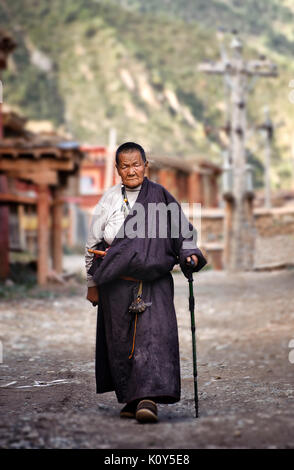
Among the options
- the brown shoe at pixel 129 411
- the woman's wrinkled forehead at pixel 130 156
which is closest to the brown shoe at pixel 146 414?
the brown shoe at pixel 129 411

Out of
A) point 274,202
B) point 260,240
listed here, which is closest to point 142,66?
point 274,202

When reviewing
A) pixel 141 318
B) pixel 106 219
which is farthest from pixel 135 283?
pixel 106 219

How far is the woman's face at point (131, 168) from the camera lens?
4418 millimetres

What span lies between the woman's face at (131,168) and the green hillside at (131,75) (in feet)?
137

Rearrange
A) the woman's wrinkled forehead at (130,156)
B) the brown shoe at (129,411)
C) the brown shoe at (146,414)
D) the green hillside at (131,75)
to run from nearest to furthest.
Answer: the brown shoe at (146,414) < the brown shoe at (129,411) < the woman's wrinkled forehead at (130,156) < the green hillside at (131,75)

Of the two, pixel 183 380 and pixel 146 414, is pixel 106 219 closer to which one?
pixel 146 414

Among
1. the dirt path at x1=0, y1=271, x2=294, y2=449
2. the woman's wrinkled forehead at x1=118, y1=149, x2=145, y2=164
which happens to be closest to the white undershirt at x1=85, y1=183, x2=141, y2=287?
the woman's wrinkled forehead at x1=118, y1=149, x2=145, y2=164

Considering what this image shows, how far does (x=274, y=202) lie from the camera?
3628 cm

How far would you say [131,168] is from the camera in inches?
175

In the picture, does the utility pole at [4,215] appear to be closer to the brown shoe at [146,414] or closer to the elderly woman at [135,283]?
the elderly woman at [135,283]

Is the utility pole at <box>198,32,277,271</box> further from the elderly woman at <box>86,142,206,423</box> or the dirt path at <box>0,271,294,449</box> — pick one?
the elderly woman at <box>86,142,206,423</box>

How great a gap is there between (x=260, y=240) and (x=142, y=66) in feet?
138

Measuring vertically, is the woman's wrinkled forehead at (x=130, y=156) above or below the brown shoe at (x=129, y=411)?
above
